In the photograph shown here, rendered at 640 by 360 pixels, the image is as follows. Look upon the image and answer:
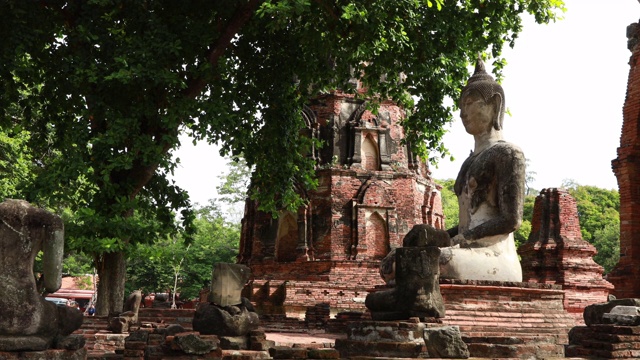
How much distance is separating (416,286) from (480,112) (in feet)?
10.9

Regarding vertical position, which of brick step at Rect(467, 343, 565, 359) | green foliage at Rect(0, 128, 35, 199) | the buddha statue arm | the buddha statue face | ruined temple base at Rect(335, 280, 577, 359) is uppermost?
green foliage at Rect(0, 128, 35, 199)

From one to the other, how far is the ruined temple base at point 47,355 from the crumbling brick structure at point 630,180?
13147 mm

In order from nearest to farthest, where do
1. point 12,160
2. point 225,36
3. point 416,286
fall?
point 416,286, point 225,36, point 12,160

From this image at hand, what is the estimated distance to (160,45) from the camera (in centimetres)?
895

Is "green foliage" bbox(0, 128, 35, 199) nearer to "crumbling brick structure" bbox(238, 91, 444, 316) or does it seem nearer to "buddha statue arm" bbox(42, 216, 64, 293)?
"crumbling brick structure" bbox(238, 91, 444, 316)

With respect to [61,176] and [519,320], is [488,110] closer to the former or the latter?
[519,320]

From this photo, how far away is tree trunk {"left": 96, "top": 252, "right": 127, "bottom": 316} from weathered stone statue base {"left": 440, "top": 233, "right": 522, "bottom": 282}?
15.3ft

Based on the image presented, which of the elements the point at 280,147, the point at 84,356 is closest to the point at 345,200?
the point at 280,147

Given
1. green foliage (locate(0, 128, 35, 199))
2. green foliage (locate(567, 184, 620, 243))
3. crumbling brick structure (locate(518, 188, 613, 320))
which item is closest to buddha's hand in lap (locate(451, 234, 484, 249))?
crumbling brick structure (locate(518, 188, 613, 320))

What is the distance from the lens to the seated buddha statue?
7.77 meters

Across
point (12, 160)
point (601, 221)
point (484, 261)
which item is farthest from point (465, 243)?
point (601, 221)

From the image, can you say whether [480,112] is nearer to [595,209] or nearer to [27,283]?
[27,283]

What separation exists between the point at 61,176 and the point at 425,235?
15.9ft

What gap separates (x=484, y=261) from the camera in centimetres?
780
